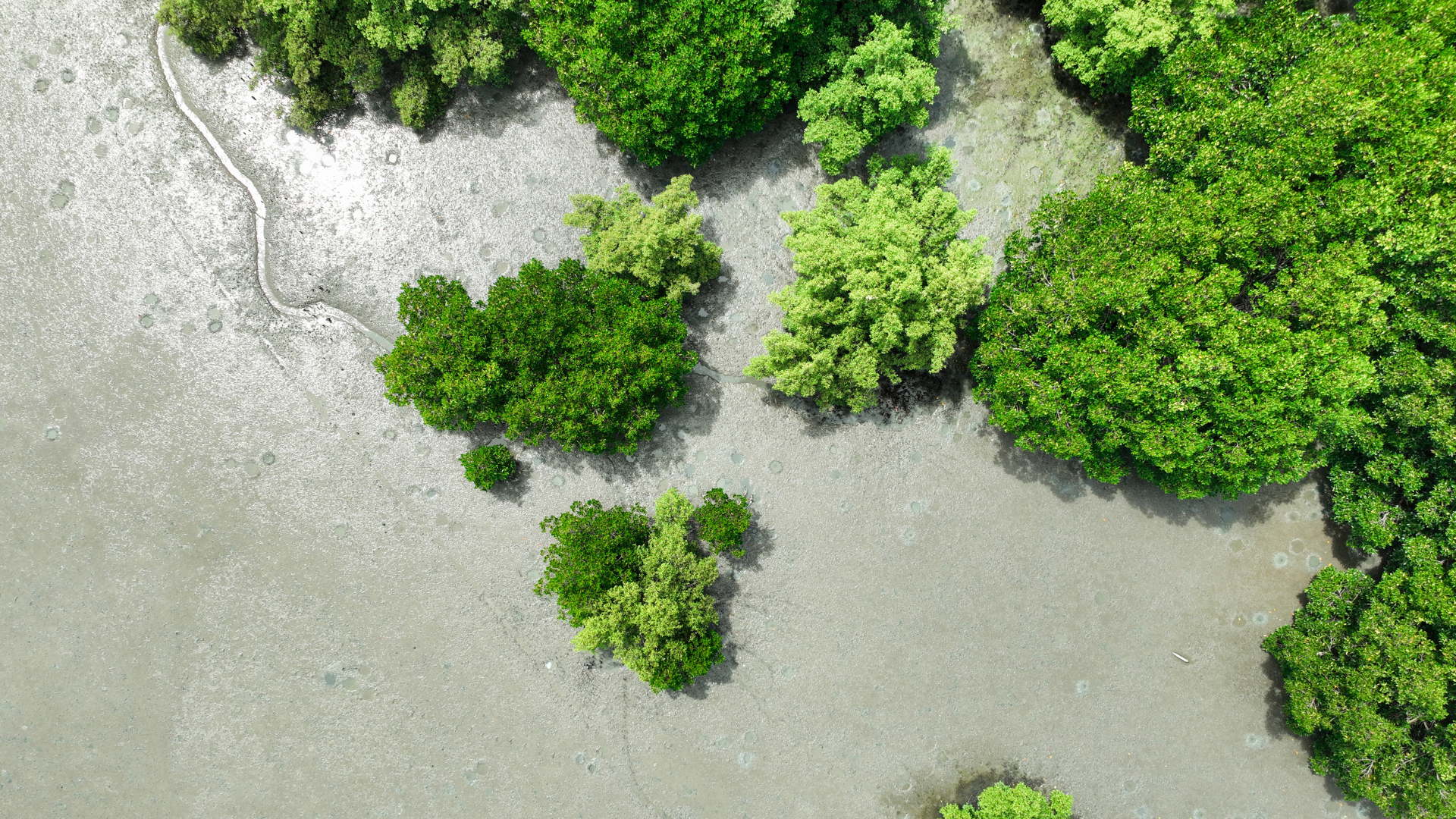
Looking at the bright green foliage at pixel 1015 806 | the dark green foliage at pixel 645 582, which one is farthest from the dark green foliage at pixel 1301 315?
the dark green foliage at pixel 645 582

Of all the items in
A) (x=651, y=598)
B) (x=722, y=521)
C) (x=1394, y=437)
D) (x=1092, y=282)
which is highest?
(x=1394, y=437)

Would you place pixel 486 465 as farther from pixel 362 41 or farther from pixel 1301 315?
pixel 1301 315

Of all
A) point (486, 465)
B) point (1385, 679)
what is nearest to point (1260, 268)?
point (1385, 679)

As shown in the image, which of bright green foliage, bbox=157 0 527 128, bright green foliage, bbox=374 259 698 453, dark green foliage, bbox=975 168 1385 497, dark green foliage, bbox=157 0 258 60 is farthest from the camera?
dark green foliage, bbox=157 0 258 60

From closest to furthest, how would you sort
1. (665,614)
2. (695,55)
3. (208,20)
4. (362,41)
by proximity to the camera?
(695,55) < (665,614) < (362,41) < (208,20)

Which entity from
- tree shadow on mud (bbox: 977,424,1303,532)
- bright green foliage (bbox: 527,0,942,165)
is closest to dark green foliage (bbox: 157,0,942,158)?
bright green foliage (bbox: 527,0,942,165)

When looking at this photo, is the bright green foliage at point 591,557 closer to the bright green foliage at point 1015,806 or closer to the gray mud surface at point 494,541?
the gray mud surface at point 494,541

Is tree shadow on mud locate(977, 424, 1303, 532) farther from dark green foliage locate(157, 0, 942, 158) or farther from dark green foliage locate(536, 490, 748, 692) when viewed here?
dark green foliage locate(157, 0, 942, 158)
